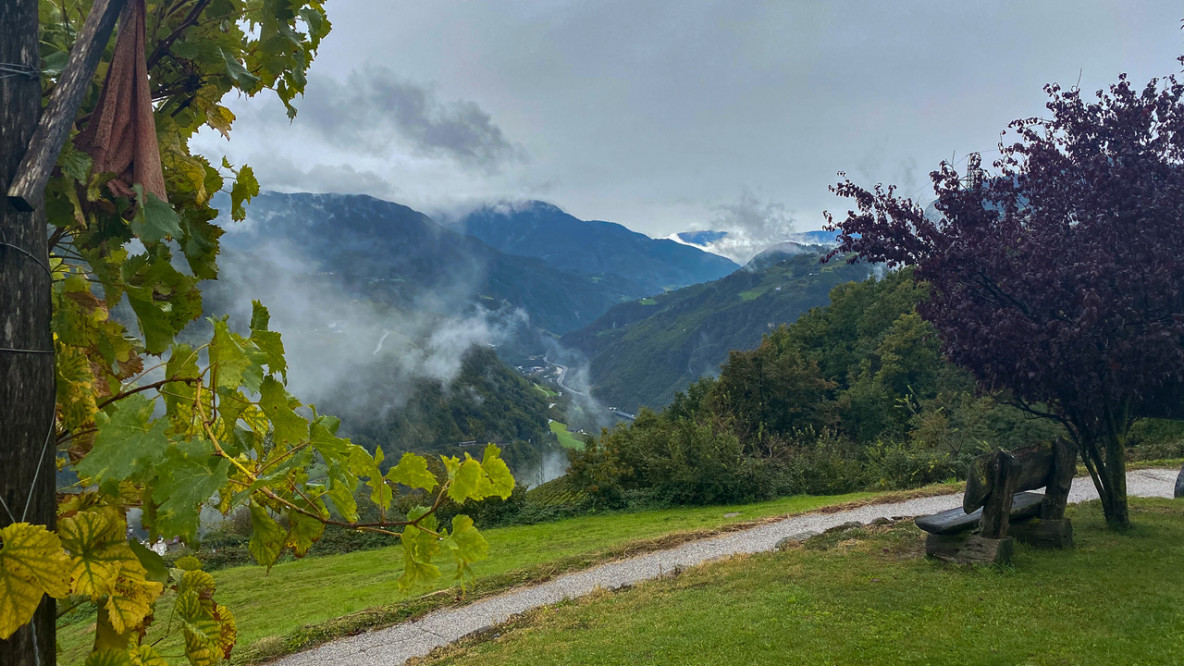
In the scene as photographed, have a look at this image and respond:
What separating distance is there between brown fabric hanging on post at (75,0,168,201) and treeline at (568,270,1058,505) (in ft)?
43.9

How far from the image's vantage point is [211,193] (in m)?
1.68

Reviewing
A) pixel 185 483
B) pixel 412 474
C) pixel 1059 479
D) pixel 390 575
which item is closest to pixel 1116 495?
pixel 1059 479

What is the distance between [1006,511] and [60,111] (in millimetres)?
9118

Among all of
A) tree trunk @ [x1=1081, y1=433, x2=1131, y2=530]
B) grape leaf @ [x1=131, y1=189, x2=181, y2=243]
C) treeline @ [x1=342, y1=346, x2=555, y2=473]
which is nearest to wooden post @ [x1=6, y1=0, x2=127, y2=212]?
grape leaf @ [x1=131, y1=189, x2=181, y2=243]

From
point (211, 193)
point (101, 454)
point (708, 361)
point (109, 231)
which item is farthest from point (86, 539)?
point (708, 361)

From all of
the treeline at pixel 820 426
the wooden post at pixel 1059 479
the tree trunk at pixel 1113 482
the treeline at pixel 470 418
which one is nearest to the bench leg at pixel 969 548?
the wooden post at pixel 1059 479

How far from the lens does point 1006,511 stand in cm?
758

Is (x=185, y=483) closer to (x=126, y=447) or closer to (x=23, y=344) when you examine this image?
(x=126, y=447)

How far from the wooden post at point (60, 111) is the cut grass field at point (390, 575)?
7.43 m

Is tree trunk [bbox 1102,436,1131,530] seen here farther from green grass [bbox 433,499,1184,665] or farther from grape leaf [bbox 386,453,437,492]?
grape leaf [bbox 386,453,437,492]

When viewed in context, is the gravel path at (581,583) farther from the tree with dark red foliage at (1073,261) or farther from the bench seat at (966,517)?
the tree with dark red foliage at (1073,261)

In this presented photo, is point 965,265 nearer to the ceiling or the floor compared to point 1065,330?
nearer to the ceiling

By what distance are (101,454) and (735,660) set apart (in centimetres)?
579

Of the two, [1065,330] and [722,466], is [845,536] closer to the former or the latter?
[1065,330]
